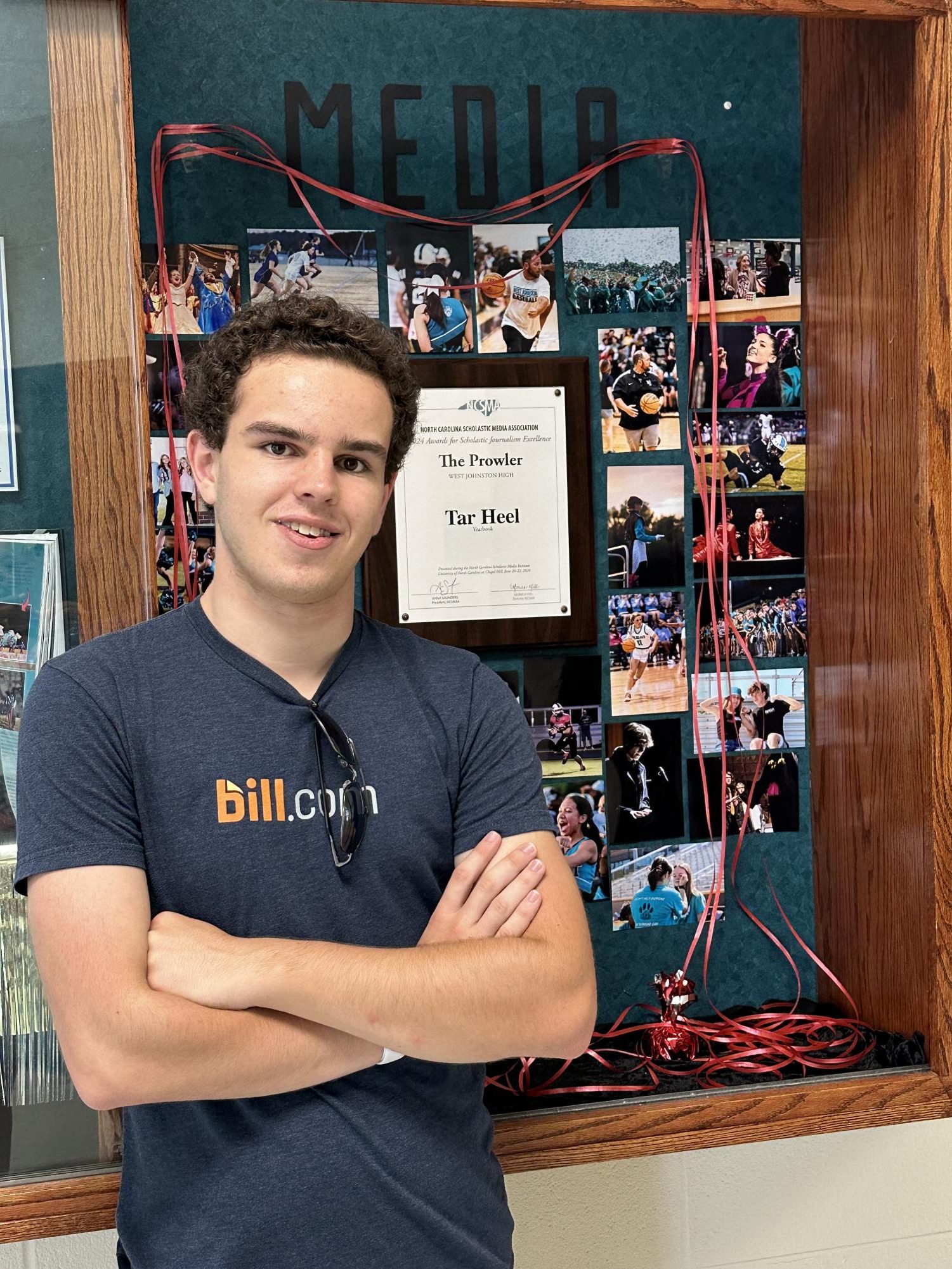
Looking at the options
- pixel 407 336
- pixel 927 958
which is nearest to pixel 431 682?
pixel 407 336

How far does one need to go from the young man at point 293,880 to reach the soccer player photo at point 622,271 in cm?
60

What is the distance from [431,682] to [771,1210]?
A: 1.17 metres

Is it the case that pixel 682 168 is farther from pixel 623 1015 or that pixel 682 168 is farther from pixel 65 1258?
pixel 65 1258

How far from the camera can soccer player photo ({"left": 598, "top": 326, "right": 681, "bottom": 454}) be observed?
179 cm

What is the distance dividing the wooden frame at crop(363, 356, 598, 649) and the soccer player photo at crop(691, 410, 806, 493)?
0.19 meters

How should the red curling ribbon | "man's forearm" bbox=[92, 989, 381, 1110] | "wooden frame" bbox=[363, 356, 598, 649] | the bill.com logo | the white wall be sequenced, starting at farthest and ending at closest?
the white wall → "wooden frame" bbox=[363, 356, 598, 649] → the red curling ribbon → the bill.com logo → "man's forearm" bbox=[92, 989, 381, 1110]

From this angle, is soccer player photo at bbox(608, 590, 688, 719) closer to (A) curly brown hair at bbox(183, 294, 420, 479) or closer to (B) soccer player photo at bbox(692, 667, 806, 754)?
(B) soccer player photo at bbox(692, 667, 806, 754)

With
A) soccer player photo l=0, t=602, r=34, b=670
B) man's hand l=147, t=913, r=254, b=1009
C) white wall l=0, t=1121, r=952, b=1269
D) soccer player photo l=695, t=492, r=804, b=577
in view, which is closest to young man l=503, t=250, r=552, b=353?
soccer player photo l=695, t=492, r=804, b=577

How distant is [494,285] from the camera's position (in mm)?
1748

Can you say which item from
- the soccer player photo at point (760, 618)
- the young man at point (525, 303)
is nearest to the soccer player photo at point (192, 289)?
the young man at point (525, 303)

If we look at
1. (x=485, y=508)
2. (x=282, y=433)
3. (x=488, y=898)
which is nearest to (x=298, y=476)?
(x=282, y=433)

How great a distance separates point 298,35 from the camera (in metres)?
1.68

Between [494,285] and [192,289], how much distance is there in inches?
16.7

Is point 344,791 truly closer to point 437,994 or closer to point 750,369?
point 437,994
